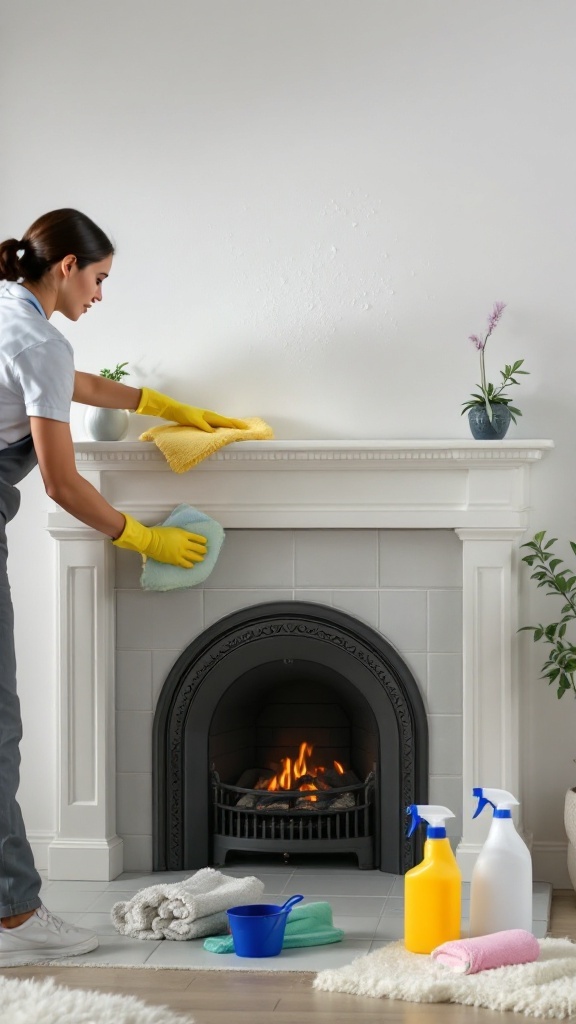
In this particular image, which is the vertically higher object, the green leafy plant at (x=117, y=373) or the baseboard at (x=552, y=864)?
the green leafy plant at (x=117, y=373)

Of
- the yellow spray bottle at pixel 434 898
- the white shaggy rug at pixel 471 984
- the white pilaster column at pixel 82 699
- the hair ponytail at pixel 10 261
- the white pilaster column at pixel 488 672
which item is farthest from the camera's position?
the white pilaster column at pixel 82 699

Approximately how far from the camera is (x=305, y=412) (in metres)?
2.85

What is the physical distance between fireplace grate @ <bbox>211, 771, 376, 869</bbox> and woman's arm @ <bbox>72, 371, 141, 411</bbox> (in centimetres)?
93

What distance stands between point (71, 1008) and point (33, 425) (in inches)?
40.2

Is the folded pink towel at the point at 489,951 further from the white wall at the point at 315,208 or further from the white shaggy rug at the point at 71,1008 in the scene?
the white wall at the point at 315,208

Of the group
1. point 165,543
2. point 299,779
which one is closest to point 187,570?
point 165,543

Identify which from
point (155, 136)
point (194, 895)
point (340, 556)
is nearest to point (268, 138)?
point (155, 136)

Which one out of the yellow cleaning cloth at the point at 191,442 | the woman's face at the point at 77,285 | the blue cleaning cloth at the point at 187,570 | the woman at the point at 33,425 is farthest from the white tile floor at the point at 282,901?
the woman's face at the point at 77,285

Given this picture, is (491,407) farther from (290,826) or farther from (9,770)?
(9,770)

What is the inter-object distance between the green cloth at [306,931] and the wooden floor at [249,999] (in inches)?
4.4

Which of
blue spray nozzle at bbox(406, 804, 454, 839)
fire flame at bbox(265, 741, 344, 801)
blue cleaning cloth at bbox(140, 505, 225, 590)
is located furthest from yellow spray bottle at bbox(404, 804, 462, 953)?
blue cleaning cloth at bbox(140, 505, 225, 590)

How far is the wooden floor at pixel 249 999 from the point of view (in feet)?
6.19

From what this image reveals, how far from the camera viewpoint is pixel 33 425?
216cm

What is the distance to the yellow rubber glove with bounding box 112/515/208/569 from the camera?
254cm
